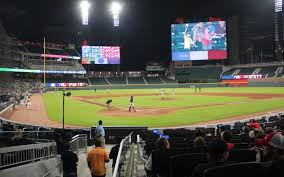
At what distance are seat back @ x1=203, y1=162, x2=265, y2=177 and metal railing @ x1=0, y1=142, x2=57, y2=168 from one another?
6.79 m

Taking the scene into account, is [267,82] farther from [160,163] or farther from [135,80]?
[160,163]

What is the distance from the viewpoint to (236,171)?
3.29 m

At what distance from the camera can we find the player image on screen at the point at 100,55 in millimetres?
106438

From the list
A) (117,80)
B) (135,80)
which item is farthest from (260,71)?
(117,80)

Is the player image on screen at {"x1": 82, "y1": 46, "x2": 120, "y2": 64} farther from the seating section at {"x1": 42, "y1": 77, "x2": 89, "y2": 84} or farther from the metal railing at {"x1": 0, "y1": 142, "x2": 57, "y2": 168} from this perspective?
the metal railing at {"x1": 0, "y1": 142, "x2": 57, "y2": 168}

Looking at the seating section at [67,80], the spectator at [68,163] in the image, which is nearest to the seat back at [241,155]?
the spectator at [68,163]

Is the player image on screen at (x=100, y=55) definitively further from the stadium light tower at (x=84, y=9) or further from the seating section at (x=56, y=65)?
the stadium light tower at (x=84, y=9)

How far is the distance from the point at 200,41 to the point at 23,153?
85.8 m

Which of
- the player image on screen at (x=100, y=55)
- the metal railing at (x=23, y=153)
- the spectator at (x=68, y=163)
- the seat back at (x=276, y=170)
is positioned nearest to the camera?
the seat back at (x=276, y=170)

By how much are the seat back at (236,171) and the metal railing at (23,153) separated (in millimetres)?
6792

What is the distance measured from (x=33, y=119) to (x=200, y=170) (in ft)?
95.4

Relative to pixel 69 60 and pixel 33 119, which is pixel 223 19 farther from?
pixel 33 119

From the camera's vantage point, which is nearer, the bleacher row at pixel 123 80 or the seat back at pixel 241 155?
the seat back at pixel 241 155

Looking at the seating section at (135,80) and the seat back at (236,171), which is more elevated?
the seating section at (135,80)
